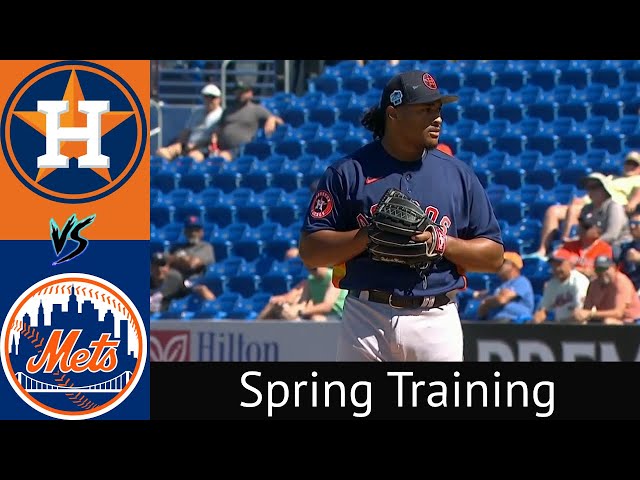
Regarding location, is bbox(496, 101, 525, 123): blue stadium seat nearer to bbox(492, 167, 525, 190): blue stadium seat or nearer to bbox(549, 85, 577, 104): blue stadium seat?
bbox(549, 85, 577, 104): blue stadium seat

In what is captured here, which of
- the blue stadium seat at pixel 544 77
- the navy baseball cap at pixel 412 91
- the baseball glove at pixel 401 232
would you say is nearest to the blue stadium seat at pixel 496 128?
the blue stadium seat at pixel 544 77

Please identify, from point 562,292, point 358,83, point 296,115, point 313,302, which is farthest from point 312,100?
point 562,292

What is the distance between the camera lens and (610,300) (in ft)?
28.8

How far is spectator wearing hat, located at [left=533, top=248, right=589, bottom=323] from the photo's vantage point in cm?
901

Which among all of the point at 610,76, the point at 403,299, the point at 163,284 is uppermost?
the point at 610,76

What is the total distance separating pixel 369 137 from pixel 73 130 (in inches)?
259

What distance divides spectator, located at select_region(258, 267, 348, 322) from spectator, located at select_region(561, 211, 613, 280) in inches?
70.0

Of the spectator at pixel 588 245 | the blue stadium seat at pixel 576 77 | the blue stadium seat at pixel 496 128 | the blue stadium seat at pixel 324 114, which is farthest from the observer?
the blue stadium seat at pixel 324 114

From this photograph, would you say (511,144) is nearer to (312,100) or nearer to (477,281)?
(477,281)

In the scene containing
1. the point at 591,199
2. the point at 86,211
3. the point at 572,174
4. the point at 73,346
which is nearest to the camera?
the point at 73,346

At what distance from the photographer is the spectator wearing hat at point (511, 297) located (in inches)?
368

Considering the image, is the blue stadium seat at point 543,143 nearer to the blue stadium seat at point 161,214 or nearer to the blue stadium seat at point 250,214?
the blue stadium seat at point 250,214

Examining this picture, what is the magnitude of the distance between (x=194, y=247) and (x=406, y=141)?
676cm

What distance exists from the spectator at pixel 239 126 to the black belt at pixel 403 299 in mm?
8164
